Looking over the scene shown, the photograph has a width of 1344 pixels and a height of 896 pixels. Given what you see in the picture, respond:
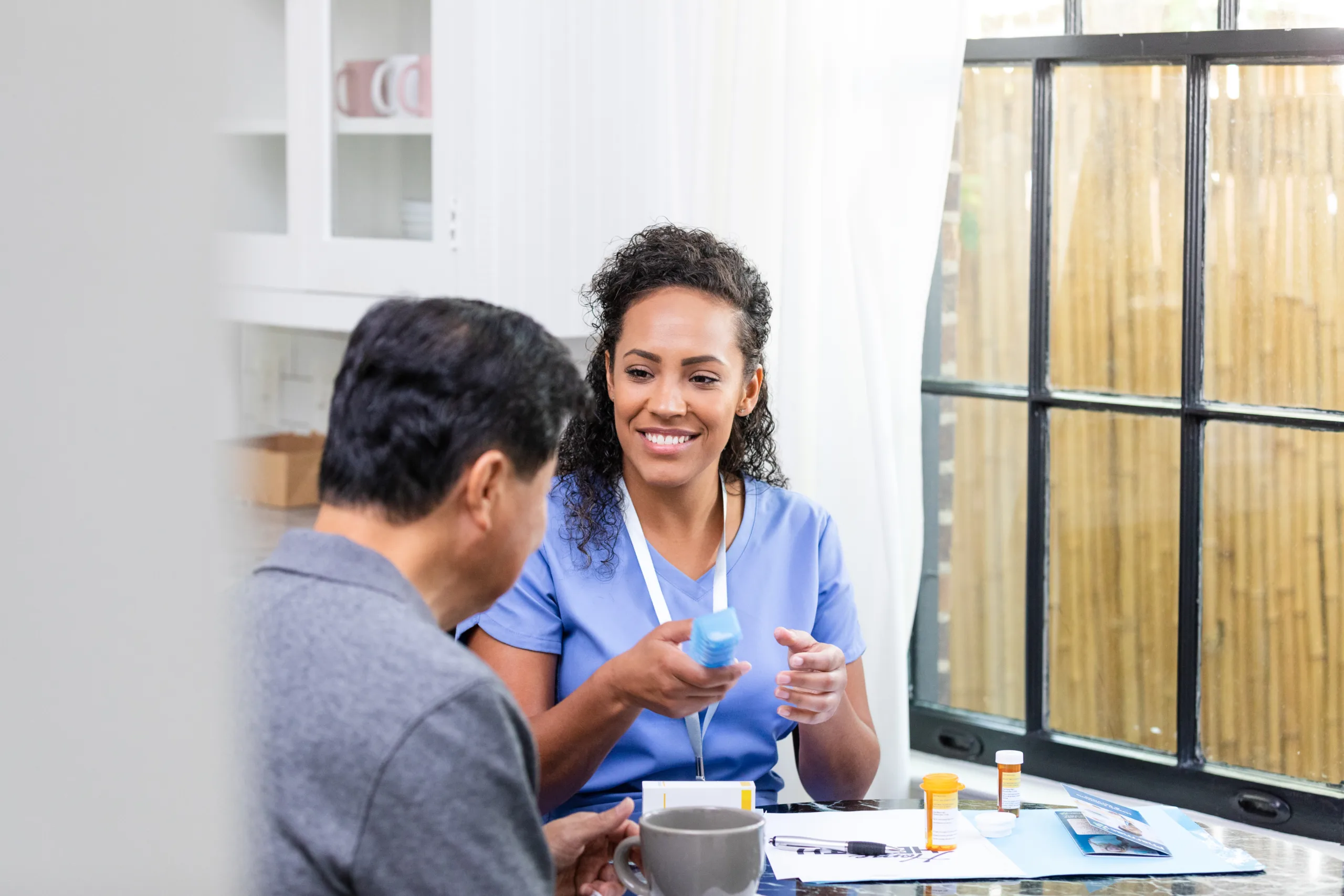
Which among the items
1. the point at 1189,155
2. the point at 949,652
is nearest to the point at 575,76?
the point at 1189,155

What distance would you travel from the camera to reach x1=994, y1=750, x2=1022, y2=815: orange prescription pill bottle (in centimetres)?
149

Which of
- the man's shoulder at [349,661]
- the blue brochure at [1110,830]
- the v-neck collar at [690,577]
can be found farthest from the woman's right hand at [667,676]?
the man's shoulder at [349,661]

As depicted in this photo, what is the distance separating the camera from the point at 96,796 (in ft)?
0.67

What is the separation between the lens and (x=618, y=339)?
1.78 metres

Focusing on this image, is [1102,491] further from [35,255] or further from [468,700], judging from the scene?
[35,255]

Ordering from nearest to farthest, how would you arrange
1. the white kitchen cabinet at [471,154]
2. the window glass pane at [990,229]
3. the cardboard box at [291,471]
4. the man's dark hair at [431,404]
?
the man's dark hair at [431,404]
the window glass pane at [990,229]
the white kitchen cabinet at [471,154]
the cardboard box at [291,471]

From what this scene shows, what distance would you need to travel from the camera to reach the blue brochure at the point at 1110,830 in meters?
1.37

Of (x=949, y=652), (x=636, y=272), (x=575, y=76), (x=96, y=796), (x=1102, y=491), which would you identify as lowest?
(x=949, y=652)

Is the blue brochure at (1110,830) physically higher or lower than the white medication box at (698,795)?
lower

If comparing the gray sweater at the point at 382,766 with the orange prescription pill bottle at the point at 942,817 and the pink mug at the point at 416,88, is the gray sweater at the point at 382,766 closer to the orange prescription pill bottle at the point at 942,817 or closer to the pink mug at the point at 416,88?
the orange prescription pill bottle at the point at 942,817

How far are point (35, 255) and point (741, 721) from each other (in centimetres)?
151

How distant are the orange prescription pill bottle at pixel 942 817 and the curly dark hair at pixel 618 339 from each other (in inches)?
19.9

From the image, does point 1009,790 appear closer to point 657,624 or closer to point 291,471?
point 657,624

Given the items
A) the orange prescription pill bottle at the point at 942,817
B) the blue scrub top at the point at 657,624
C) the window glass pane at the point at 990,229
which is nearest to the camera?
the orange prescription pill bottle at the point at 942,817
